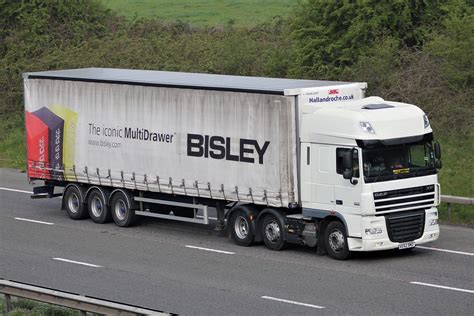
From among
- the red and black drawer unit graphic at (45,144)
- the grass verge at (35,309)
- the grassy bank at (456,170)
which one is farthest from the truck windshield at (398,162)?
the red and black drawer unit graphic at (45,144)

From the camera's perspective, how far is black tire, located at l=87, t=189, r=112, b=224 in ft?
83.3

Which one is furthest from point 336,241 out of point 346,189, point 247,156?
point 247,156

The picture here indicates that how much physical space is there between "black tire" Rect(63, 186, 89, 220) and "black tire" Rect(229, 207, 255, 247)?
186 inches

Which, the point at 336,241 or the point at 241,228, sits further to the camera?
the point at 241,228

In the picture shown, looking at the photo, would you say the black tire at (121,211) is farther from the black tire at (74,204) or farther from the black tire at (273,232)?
the black tire at (273,232)

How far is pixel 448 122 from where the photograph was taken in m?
30.5

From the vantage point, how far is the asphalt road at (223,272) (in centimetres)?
1759

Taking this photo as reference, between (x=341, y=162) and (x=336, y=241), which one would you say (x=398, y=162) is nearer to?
(x=341, y=162)

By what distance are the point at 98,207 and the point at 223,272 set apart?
20.5ft

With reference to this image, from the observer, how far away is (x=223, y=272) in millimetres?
20219

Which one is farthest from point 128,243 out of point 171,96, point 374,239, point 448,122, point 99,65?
point 99,65

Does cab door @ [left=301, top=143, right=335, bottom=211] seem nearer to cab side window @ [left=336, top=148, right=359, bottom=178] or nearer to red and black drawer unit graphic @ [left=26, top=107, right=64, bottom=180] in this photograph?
cab side window @ [left=336, top=148, right=359, bottom=178]

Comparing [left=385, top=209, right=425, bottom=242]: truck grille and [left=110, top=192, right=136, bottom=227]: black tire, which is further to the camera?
[left=110, top=192, right=136, bottom=227]: black tire

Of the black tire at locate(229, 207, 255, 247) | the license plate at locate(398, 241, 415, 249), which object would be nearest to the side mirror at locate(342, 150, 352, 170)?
the license plate at locate(398, 241, 415, 249)
